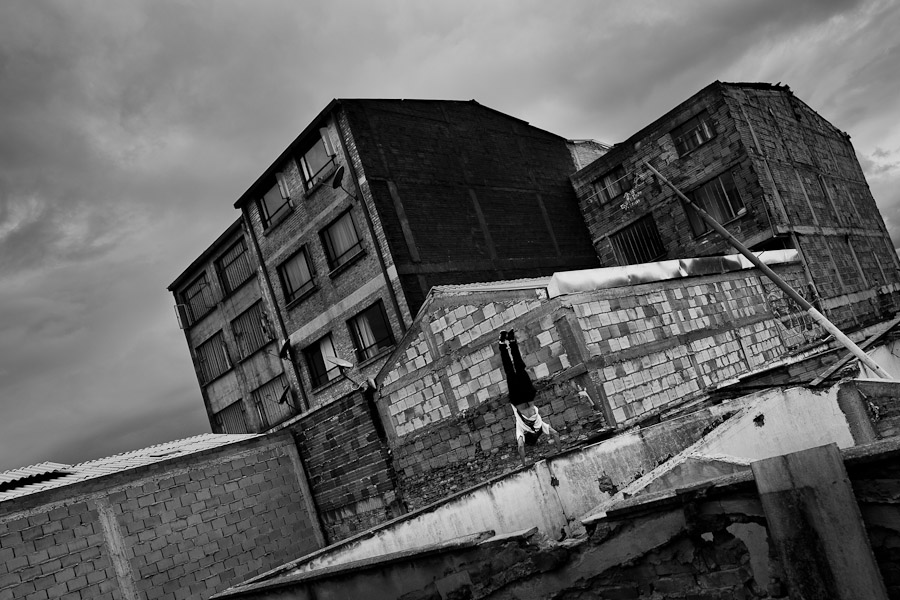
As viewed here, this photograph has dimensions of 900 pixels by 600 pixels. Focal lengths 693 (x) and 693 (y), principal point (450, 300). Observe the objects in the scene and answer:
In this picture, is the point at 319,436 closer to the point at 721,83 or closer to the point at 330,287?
Result: the point at 330,287

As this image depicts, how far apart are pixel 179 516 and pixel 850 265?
21.7 meters

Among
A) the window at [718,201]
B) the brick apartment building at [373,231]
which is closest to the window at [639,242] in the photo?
the brick apartment building at [373,231]

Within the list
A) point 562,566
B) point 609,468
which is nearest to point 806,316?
point 609,468

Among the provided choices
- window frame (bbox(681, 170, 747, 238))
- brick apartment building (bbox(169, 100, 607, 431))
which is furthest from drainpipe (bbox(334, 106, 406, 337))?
window frame (bbox(681, 170, 747, 238))

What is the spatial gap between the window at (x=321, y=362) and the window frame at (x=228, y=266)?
429 centimetres

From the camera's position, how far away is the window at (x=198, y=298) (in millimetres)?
28031

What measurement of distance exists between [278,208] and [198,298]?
314 inches

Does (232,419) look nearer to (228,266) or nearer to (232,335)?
(232,335)

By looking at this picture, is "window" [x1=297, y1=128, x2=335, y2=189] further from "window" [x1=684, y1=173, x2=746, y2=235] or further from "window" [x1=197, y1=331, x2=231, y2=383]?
"window" [x1=684, y1=173, x2=746, y2=235]

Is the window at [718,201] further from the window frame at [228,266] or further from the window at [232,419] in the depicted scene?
the window at [232,419]

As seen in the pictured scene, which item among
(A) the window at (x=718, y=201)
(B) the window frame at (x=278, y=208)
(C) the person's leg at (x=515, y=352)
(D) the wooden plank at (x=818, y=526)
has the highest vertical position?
(B) the window frame at (x=278, y=208)

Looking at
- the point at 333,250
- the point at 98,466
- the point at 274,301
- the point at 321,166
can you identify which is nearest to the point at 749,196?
the point at 333,250

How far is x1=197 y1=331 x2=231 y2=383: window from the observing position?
27953 mm

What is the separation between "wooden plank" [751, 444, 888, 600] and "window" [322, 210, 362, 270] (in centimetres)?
1627
